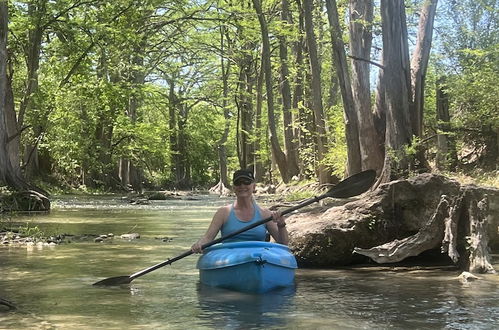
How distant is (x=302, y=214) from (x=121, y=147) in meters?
21.5

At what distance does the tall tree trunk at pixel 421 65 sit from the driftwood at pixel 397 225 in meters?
4.44

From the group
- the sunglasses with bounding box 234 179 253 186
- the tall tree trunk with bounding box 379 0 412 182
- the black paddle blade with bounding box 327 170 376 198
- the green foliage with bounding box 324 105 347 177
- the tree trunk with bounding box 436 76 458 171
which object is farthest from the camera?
the green foliage with bounding box 324 105 347 177

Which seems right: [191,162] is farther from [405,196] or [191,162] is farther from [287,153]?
[405,196]

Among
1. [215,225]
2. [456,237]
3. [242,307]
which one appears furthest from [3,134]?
[456,237]

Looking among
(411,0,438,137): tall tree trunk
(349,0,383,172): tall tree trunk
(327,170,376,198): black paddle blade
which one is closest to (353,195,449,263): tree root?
(327,170,376,198): black paddle blade

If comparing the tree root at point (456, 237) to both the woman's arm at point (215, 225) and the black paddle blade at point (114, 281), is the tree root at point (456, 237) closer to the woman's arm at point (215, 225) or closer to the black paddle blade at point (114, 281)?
the woman's arm at point (215, 225)

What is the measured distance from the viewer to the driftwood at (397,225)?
6.33 m

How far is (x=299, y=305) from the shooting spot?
4754mm

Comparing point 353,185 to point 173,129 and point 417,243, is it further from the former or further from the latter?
point 173,129

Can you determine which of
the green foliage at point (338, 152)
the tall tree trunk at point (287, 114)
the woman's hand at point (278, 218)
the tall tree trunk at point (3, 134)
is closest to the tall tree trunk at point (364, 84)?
the green foliage at point (338, 152)

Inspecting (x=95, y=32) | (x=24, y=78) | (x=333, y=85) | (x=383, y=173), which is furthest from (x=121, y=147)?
(x=383, y=173)

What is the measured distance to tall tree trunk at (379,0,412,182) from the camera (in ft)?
36.4

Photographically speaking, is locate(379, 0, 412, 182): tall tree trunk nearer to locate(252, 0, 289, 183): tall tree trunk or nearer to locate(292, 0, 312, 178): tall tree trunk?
locate(292, 0, 312, 178): tall tree trunk

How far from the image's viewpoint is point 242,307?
15.4 ft
